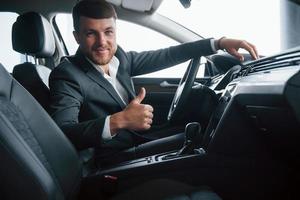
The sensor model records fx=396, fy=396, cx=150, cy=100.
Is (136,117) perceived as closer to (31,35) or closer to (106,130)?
(106,130)

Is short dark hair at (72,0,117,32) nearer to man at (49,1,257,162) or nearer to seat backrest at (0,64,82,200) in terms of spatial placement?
man at (49,1,257,162)

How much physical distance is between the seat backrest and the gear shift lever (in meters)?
0.37

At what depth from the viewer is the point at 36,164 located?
1012 mm

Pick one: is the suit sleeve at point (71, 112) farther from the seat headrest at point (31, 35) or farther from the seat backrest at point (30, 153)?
the seat headrest at point (31, 35)

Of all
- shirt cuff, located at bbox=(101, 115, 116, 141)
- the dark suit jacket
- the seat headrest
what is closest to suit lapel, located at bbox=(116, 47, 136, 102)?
the dark suit jacket

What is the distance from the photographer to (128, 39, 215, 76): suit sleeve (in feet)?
6.46

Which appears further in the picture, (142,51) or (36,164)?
(142,51)

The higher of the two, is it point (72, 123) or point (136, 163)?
point (72, 123)

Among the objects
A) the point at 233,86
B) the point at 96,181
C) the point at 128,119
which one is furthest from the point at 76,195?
the point at 233,86

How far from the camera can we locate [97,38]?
169 centimetres

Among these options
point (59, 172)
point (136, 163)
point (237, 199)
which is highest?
point (59, 172)

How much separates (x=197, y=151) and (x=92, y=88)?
54cm

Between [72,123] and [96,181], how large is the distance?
224mm

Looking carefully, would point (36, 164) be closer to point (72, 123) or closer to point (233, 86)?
point (72, 123)
